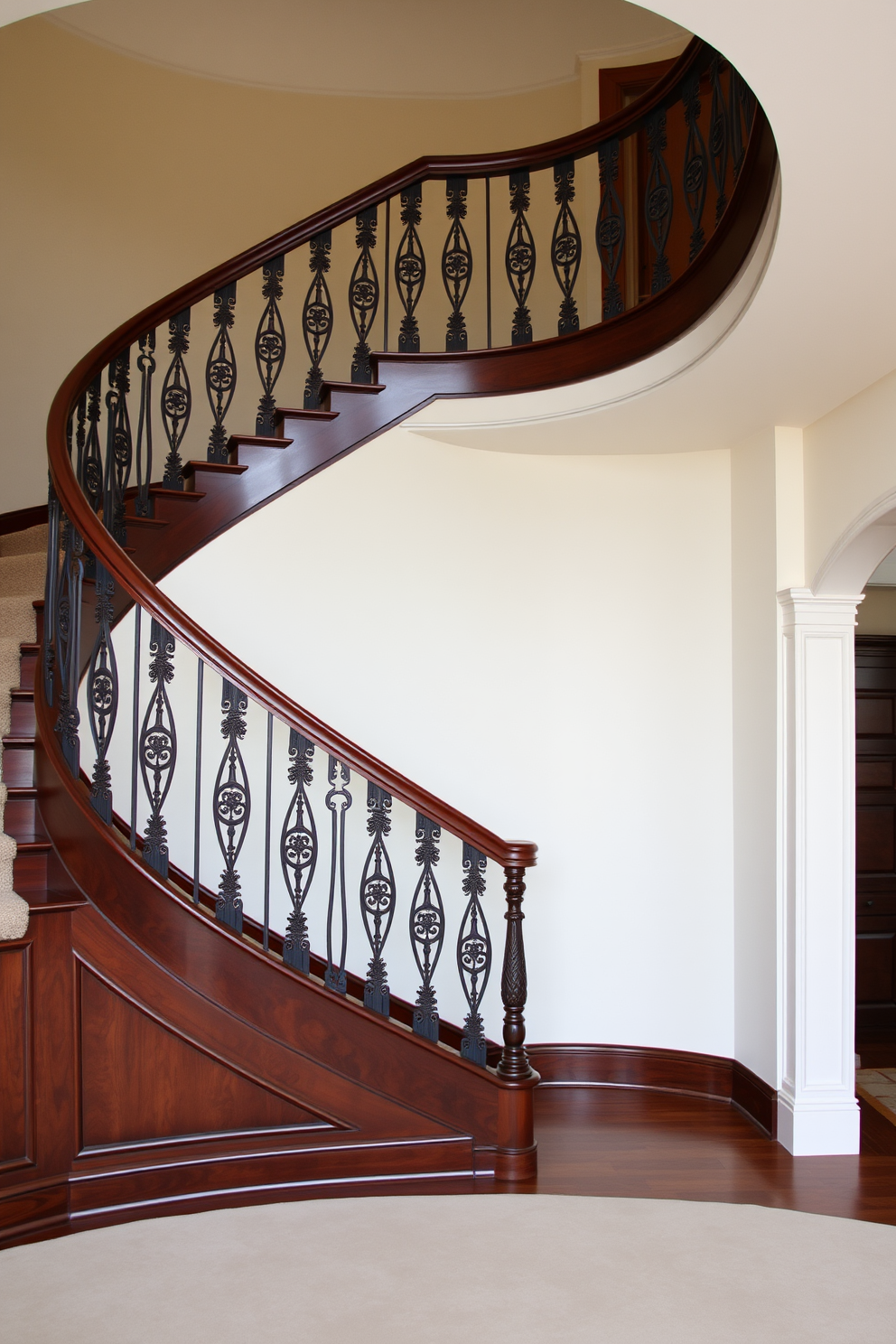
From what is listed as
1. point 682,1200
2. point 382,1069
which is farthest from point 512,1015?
point 682,1200

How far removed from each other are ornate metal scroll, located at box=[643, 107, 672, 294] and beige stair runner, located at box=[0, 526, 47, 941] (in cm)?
284

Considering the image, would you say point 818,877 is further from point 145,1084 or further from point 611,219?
point 611,219

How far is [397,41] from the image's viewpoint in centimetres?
630

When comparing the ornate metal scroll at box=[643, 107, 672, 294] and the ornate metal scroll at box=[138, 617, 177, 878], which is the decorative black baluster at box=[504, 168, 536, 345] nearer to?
the ornate metal scroll at box=[643, 107, 672, 294]

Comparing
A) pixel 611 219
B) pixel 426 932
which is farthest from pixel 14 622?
pixel 611 219

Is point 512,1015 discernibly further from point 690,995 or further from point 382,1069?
point 690,995

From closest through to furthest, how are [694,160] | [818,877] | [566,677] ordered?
[694,160]
[818,877]
[566,677]

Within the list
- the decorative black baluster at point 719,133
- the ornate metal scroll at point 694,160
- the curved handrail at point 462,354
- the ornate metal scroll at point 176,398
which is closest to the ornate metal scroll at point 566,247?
the curved handrail at point 462,354

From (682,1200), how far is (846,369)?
9.67ft

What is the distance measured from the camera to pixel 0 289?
5613 millimetres

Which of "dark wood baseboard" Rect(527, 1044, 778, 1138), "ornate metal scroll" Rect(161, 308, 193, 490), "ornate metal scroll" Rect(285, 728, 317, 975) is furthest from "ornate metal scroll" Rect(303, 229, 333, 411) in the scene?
"dark wood baseboard" Rect(527, 1044, 778, 1138)

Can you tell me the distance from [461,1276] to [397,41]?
22.0 feet

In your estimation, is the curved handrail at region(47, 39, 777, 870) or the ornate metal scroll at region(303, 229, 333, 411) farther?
the ornate metal scroll at region(303, 229, 333, 411)

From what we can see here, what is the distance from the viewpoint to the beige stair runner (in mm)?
3018
